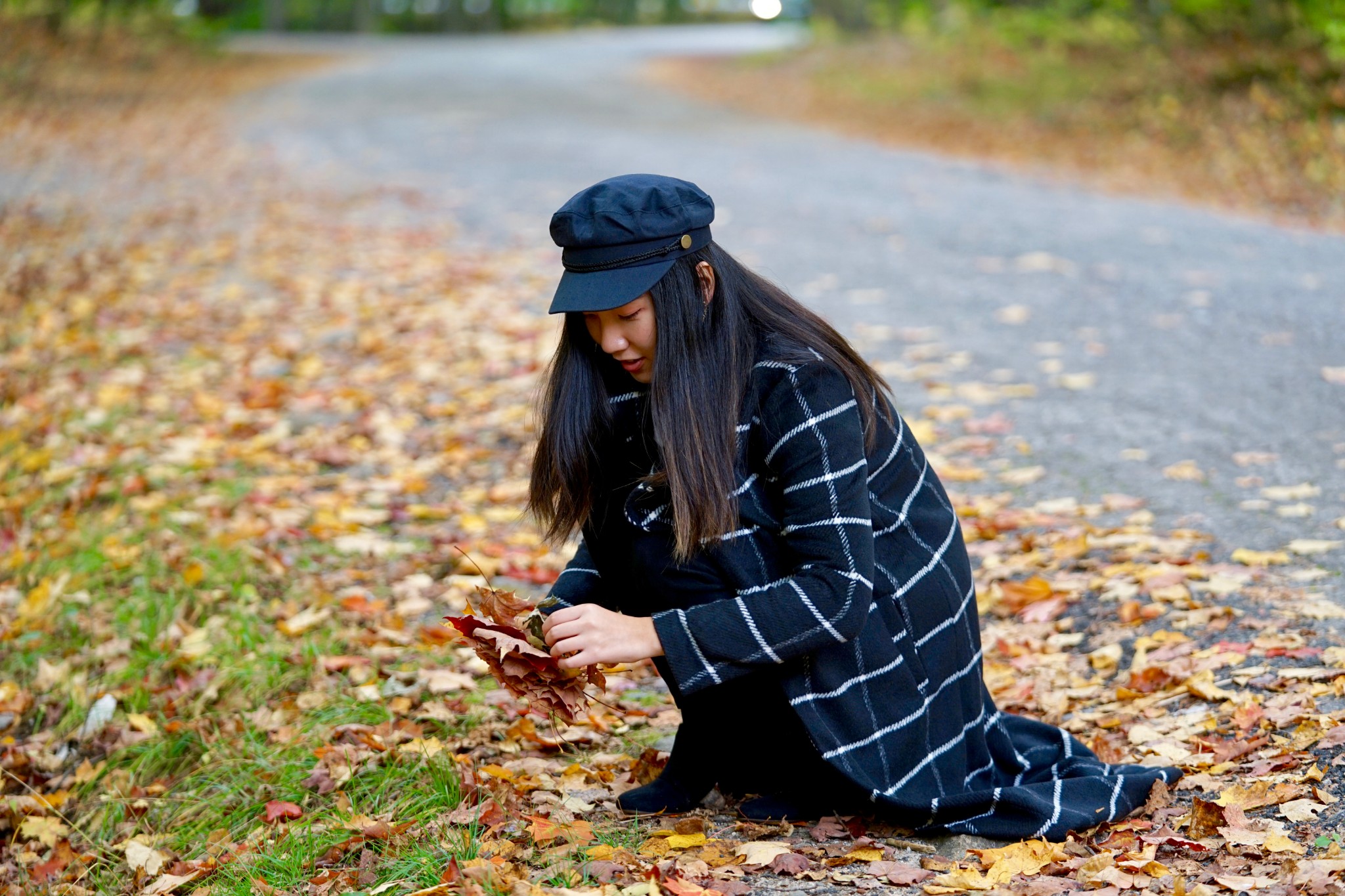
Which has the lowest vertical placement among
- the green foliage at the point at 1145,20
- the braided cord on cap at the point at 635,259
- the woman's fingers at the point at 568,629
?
the woman's fingers at the point at 568,629

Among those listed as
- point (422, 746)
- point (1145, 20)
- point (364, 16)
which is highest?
point (364, 16)

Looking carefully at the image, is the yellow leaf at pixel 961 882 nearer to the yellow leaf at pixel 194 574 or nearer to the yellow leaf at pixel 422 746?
the yellow leaf at pixel 422 746

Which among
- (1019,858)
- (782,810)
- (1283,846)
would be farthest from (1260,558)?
(782,810)

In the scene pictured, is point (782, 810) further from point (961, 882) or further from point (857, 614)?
point (857, 614)

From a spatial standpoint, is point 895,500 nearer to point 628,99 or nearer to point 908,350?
point 908,350

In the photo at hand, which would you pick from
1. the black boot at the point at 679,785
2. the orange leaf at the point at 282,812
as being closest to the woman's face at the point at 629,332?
the black boot at the point at 679,785

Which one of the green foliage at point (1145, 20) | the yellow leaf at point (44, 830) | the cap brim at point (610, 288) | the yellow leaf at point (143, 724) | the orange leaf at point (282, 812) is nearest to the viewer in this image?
the cap brim at point (610, 288)

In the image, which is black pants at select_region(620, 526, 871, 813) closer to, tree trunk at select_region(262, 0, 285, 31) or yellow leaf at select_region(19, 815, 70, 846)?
yellow leaf at select_region(19, 815, 70, 846)

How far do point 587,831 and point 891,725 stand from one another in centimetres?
65

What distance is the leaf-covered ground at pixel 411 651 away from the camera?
247 cm

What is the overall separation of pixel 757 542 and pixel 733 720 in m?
0.45

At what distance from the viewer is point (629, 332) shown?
228cm

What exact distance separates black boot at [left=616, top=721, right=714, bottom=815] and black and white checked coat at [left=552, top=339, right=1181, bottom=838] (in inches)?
14.5

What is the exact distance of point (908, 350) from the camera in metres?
6.18
